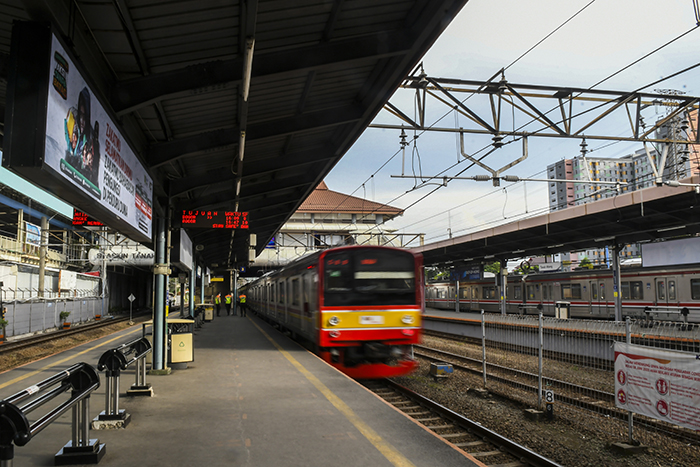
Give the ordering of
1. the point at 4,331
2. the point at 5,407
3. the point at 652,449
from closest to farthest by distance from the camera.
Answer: the point at 5,407, the point at 652,449, the point at 4,331

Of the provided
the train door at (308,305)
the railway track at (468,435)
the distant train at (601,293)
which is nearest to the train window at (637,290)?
the distant train at (601,293)

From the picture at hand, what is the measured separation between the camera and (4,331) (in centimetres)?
→ 1862

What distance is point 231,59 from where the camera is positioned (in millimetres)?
5859

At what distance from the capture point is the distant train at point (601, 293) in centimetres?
1994

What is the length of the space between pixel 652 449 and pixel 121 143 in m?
7.56

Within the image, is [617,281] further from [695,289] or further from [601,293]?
[601,293]

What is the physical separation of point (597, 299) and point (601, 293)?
353mm

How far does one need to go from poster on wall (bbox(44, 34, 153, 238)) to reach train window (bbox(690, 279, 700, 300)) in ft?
67.3

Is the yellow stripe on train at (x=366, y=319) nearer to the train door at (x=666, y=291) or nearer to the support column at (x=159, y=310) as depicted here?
the support column at (x=159, y=310)

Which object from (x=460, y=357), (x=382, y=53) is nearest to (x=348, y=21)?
A: (x=382, y=53)

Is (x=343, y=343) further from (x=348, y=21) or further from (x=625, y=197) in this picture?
(x=625, y=197)

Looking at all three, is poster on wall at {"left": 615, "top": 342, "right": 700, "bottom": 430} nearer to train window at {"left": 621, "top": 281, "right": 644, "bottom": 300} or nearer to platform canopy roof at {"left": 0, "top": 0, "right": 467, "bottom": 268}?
platform canopy roof at {"left": 0, "top": 0, "right": 467, "bottom": 268}

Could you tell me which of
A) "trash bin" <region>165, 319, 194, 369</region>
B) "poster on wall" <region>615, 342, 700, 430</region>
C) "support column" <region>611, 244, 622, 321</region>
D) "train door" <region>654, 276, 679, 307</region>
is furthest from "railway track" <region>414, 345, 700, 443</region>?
"train door" <region>654, 276, 679, 307</region>

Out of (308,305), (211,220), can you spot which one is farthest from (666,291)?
(211,220)
